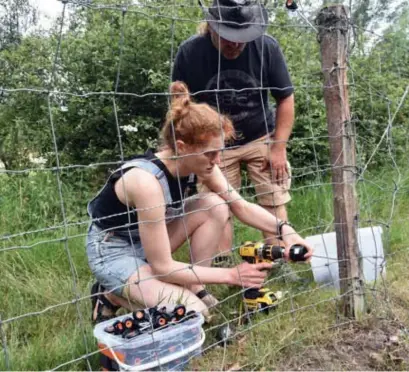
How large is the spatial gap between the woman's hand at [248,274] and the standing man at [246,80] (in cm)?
48

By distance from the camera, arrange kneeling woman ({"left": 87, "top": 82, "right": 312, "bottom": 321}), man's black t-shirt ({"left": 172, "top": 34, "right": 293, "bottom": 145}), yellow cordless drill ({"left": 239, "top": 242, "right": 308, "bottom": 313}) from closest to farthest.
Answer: kneeling woman ({"left": 87, "top": 82, "right": 312, "bottom": 321}) → yellow cordless drill ({"left": 239, "top": 242, "right": 308, "bottom": 313}) → man's black t-shirt ({"left": 172, "top": 34, "right": 293, "bottom": 145})

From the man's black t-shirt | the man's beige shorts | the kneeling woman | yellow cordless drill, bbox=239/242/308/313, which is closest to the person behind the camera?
the kneeling woman

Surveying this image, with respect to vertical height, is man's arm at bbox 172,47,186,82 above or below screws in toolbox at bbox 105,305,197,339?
above

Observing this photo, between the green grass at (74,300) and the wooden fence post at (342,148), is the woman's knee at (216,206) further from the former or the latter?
the wooden fence post at (342,148)

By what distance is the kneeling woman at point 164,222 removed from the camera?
2.22 m

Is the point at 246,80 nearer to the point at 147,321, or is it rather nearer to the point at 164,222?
the point at 164,222

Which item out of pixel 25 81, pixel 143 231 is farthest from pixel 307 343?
Answer: pixel 25 81

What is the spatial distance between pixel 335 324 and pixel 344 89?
108 centimetres

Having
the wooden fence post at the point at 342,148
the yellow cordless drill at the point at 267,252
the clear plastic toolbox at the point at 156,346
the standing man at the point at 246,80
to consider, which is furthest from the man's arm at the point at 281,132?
the clear plastic toolbox at the point at 156,346

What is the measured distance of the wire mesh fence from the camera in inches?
91.0

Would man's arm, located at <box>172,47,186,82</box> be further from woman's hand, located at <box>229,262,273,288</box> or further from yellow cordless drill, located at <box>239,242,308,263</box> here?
woman's hand, located at <box>229,262,273,288</box>

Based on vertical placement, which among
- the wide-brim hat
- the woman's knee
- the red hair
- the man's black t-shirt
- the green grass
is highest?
the wide-brim hat

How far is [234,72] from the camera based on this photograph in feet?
9.63

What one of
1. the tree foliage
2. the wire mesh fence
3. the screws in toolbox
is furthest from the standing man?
the tree foliage
